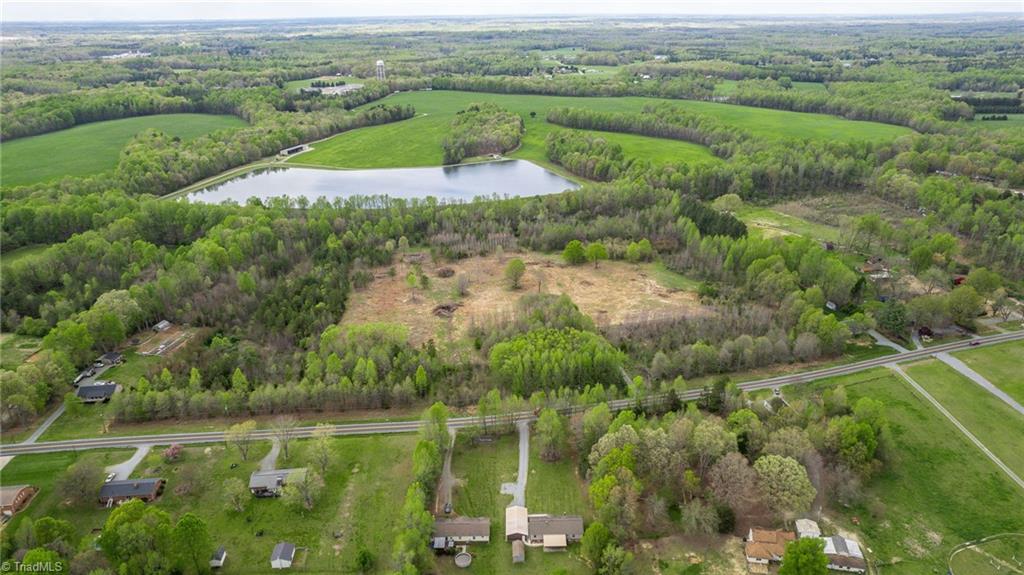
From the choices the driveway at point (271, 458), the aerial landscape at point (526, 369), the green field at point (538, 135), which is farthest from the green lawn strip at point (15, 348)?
the green field at point (538, 135)

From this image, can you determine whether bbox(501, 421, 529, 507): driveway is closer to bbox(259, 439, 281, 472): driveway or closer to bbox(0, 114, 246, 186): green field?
bbox(259, 439, 281, 472): driveway

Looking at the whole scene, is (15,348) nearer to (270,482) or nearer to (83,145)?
(270,482)

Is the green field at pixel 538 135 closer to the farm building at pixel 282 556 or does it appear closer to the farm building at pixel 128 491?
the farm building at pixel 128 491

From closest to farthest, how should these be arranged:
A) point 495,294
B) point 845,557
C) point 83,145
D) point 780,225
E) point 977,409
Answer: point 845,557
point 977,409
point 495,294
point 780,225
point 83,145

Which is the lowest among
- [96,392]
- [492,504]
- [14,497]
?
[492,504]

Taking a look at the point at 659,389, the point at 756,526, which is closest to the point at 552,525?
the point at 756,526

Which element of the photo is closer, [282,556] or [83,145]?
[282,556]

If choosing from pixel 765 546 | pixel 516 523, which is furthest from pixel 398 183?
pixel 765 546

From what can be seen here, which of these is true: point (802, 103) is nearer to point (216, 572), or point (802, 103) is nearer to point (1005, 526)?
point (1005, 526)
